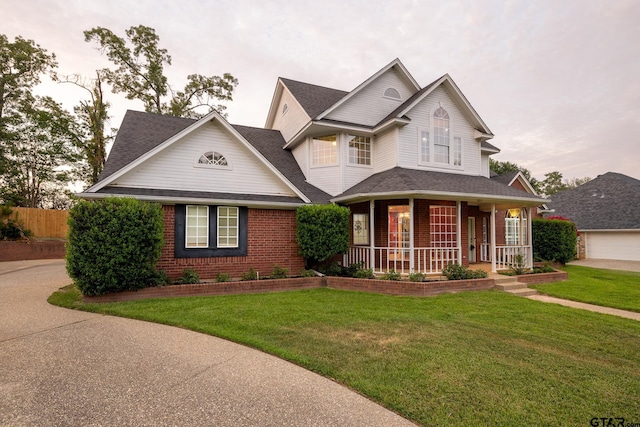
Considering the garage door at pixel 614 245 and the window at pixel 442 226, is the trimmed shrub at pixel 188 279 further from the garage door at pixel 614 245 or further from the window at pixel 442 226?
the garage door at pixel 614 245

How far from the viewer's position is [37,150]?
22.2 m

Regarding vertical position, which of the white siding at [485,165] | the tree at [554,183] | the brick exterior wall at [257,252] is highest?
the tree at [554,183]

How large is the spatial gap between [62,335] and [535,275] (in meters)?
14.1

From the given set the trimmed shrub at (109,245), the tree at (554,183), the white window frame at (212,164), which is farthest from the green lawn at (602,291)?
the tree at (554,183)

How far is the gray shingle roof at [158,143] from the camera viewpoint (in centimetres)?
1023

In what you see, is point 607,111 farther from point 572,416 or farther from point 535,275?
point 572,416

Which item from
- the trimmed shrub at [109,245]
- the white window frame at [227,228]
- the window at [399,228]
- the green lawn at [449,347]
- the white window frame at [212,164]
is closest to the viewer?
the green lawn at [449,347]

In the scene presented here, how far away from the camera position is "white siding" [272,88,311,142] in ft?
47.5

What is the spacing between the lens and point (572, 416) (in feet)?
9.71

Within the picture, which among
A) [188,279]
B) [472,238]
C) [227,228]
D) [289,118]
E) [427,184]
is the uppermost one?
[289,118]

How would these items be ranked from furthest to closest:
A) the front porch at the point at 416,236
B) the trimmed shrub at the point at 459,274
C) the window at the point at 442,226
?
the window at the point at 442,226, the front porch at the point at 416,236, the trimmed shrub at the point at 459,274

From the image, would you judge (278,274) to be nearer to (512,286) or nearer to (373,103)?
(512,286)

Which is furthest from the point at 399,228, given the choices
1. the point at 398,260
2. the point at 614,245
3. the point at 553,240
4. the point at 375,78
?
the point at 614,245

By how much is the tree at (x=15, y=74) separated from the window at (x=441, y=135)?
29216mm
